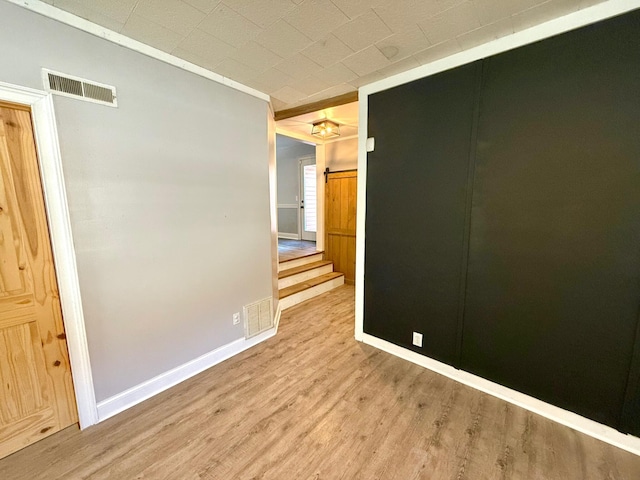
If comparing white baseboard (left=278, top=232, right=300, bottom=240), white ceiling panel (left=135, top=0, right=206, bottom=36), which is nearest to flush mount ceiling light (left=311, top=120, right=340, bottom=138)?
white ceiling panel (left=135, top=0, right=206, bottom=36)

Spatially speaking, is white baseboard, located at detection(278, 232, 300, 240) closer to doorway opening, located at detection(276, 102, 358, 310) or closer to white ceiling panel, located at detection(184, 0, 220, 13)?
doorway opening, located at detection(276, 102, 358, 310)

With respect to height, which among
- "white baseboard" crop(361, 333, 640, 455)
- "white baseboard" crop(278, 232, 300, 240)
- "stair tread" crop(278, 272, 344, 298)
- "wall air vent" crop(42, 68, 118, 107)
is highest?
"wall air vent" crop(42, 68, 118, 107)

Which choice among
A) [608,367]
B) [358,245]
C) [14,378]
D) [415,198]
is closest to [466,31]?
[415,198]

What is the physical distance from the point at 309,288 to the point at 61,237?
2902 mm

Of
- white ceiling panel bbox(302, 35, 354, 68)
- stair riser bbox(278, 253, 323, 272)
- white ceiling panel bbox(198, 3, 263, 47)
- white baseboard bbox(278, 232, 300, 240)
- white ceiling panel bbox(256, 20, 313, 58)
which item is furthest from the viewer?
white baseboard bbox(278, 232, 300, 240)

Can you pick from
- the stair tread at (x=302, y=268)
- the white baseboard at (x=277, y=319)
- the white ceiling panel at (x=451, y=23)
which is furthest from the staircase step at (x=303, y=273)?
the white ceiling panel at (x=451, y=23)

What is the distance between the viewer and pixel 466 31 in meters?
1.65

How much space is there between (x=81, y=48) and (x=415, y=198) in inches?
98.5

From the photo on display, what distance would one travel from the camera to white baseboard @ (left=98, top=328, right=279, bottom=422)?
1769mm

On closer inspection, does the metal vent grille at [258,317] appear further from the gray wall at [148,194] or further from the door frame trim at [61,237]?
the door frame trim at [61,237]

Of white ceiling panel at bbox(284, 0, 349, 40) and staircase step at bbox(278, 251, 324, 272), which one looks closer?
A: white ceiling panel at bbox(284, 0, 349, 40)

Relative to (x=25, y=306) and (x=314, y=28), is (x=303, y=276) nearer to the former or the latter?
(x=25, y=306)

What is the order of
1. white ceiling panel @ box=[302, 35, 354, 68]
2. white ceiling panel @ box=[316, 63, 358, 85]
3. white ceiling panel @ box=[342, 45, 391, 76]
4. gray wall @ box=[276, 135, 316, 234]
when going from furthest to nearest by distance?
gray wall @ box=[276, 135, 316, 234]
white ceiling panel @ box=[316, 63, 358, 85]
white ceiling panel @ box=[342, 45, 391, 76]
white ceiling panel @ box=[302, 35, 354, 68]

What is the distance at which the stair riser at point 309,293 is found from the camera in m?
3.61
